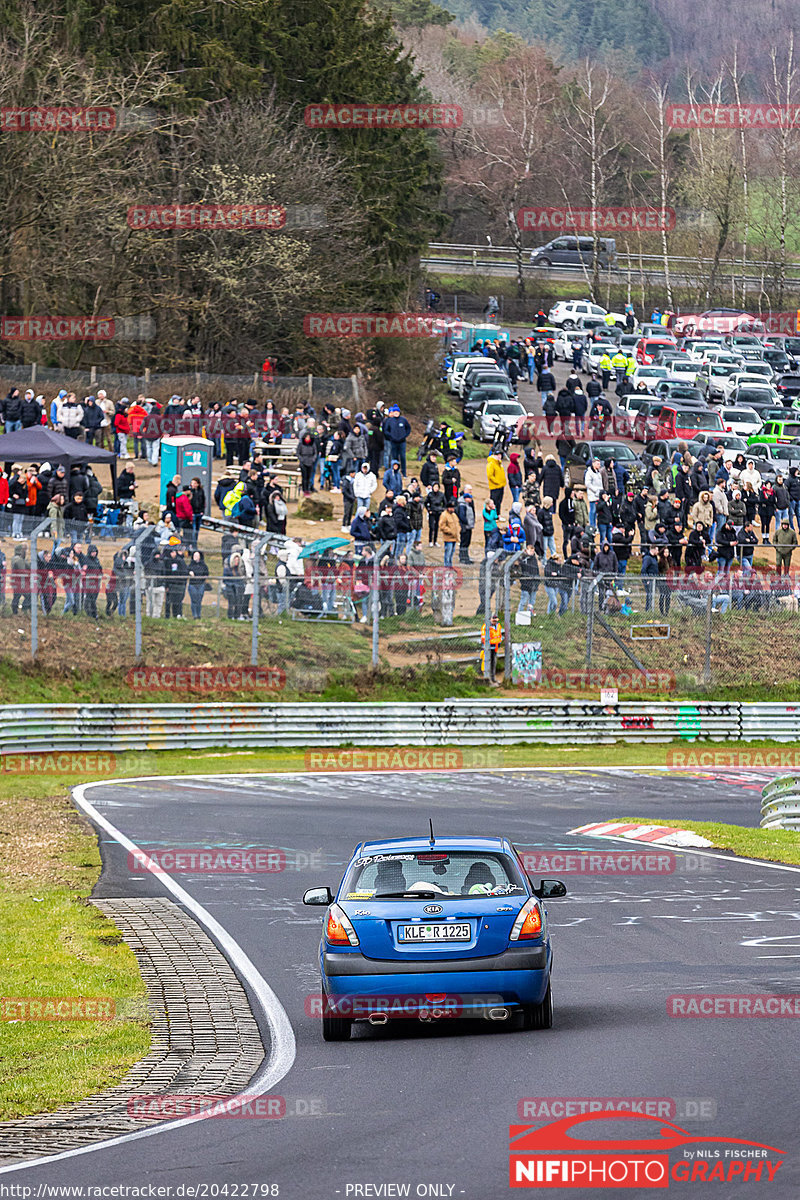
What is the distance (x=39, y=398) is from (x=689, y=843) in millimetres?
22335

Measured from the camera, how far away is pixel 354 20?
63.5 m

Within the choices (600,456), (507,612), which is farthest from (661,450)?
(507,612)

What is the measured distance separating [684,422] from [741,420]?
379 cm

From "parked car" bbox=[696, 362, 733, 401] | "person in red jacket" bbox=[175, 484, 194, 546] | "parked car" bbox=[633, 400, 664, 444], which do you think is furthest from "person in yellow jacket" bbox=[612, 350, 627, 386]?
"person in red jacket" bbox=[175, 484, 194, 546]

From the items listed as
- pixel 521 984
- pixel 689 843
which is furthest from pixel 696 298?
pixel 521 984

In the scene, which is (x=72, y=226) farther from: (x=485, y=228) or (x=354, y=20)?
(x=485, y=228)

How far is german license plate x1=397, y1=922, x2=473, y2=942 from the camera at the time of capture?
982 centimetres

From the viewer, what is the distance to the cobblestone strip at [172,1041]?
8.37 metres

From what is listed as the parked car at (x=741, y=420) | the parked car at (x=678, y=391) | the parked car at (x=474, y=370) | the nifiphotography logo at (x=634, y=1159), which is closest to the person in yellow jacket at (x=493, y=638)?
the nifiphotography logo at (x=634, y=1159)

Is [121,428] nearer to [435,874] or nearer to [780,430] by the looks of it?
[780,430]

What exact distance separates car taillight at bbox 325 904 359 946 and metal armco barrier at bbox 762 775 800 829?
12.6 meters

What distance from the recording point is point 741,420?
173 ft

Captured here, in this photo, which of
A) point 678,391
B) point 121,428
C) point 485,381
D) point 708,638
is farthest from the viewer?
point 485,381

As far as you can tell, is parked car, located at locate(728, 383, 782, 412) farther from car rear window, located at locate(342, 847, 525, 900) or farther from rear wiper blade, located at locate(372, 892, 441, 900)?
rear wiper blade, located at locate(372, 892, 441, 900)
